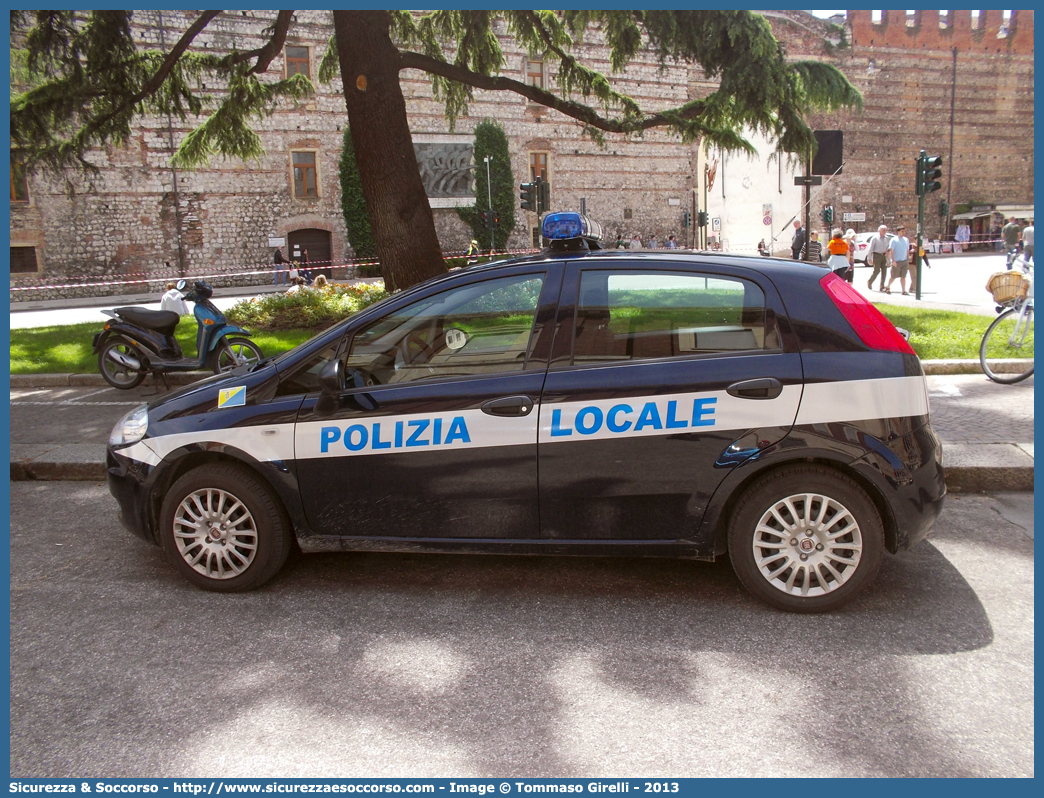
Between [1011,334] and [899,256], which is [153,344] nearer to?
[1011,334]

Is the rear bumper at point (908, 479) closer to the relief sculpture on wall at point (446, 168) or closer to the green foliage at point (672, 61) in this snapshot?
the green foliage at point (672, 61)

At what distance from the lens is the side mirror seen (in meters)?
3.83

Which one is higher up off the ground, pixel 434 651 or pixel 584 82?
pixel 584 82

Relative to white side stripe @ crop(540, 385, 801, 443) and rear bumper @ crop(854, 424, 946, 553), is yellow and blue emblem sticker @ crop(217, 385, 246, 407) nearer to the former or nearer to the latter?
white side stripe @ crop(540, 385, 801, 443)

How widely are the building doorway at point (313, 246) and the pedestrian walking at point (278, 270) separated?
1.01 meters

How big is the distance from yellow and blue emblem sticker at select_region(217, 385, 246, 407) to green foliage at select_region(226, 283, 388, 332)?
931 centimetres

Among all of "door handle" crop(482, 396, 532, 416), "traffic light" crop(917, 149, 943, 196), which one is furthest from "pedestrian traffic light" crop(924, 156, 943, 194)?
"door handle" crop(482, 396, 532, 416)

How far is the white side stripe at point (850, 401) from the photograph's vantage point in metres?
3.54

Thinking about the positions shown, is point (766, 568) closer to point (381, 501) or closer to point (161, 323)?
point (381, 501)

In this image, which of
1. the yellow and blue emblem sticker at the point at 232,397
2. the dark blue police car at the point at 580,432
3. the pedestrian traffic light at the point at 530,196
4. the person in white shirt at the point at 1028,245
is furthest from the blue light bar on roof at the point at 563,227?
the pedestrian traffic light at the point at 530,196

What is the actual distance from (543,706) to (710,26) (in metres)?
9.51

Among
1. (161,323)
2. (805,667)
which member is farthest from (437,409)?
(161,323)

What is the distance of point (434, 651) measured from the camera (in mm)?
3441

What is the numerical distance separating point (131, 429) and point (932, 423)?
5615 mm
